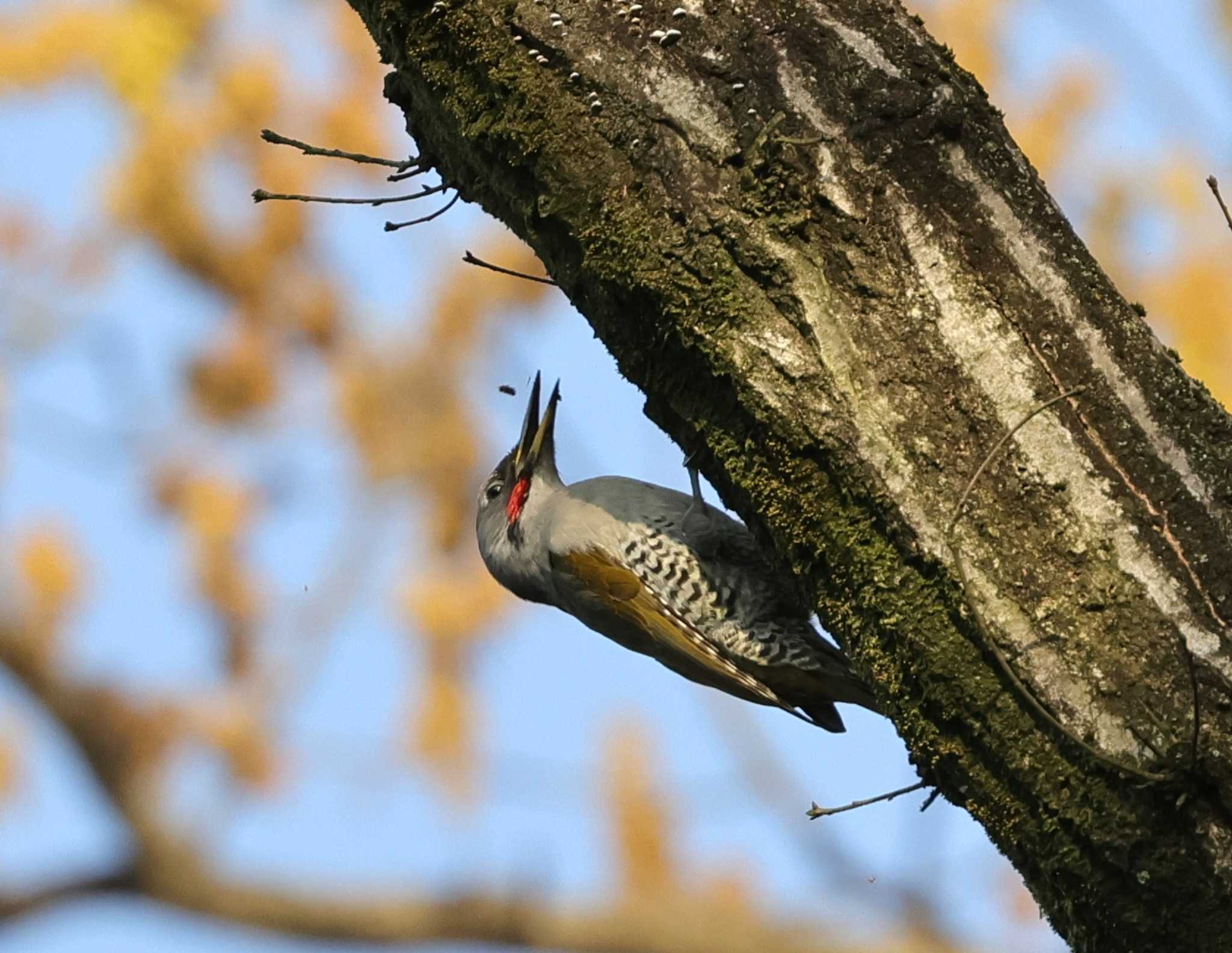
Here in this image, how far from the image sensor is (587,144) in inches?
96.2

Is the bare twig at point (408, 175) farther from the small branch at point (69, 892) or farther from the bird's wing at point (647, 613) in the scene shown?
the small branch at point (69, 892)

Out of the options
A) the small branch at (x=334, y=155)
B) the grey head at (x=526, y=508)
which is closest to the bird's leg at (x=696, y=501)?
the grey head at (x=526, y=508)

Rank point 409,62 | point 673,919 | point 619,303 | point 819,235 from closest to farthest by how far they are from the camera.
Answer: point 819,235, point 619,303, point 409,62, point 673,919

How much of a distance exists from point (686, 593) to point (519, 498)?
34.8 inches

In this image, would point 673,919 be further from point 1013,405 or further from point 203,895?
point 1013,405

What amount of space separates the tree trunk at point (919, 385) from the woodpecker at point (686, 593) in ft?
5.47

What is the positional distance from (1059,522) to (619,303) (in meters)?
0.89

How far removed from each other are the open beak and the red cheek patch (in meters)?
0.02

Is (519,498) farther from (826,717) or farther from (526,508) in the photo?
(826,717)

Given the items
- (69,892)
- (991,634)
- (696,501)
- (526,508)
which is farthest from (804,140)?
(69,892)

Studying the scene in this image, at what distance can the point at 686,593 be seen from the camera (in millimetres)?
4410

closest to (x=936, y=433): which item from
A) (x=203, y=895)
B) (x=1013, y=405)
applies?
(x=1013, y=405)

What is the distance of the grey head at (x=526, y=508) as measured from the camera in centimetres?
485

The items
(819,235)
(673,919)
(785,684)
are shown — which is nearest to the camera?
(819,235)
